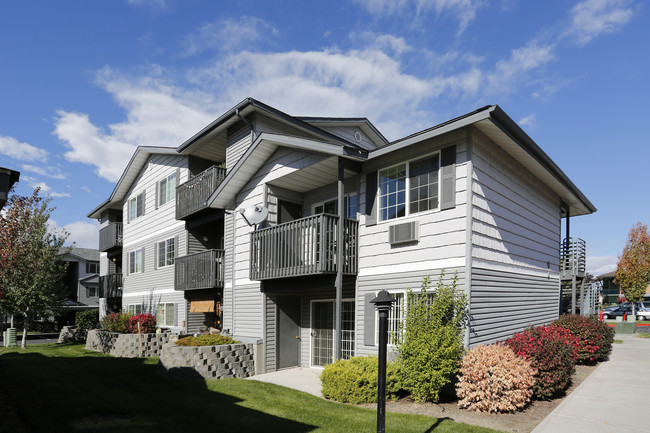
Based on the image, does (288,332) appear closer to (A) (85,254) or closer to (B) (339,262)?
(B) (339,262)

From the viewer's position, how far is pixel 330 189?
567 inches

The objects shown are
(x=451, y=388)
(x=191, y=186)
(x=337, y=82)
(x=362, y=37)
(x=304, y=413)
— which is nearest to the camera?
(x=304, y=413)

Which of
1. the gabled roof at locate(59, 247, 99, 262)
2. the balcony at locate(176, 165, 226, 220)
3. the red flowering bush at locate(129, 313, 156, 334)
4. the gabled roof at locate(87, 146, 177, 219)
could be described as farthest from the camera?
the gabled roof at locate(59, 247, 99, 262)

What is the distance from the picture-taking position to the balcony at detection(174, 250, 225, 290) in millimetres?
17000

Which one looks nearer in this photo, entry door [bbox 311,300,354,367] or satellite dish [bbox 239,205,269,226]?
entry door [bbox 311,300,354,367]

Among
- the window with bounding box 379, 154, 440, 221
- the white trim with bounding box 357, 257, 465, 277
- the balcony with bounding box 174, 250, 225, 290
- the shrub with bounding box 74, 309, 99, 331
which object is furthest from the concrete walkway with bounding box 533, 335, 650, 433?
the shrub with bounding box 74, 309, 99, 331

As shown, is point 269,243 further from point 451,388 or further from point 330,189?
point 451,388

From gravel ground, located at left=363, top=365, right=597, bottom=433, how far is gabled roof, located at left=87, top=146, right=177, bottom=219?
53.6 feet

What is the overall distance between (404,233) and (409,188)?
117cm

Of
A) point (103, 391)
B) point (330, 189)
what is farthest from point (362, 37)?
point (103, 391)

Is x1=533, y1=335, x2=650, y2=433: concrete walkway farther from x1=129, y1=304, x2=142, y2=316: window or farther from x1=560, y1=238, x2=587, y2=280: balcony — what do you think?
x1=129, y1=304, x2=142, y2=316: window

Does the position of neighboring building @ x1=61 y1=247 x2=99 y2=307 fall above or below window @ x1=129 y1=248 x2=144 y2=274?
below

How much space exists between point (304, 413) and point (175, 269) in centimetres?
1267

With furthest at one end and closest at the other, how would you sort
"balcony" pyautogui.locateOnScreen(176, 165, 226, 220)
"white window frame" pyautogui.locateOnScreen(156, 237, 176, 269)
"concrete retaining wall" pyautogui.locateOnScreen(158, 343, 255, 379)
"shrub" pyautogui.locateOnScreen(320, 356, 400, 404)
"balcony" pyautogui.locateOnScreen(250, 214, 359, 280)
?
1. "white window frame" pyautogui.locateOnScreen(156, 237, 176, 269)
2. "balcony" pyautogui.locateOnScreen(176, 165, 226, 220)
3. "concrete retaining wall" pyautogui.locateOnScreen(158, 343, 255, 379)
4. "balcony" pyautogui.locateOnScreen(250, 214, 359, 280)
5. "shrub" pyautogui.locateOnScreen(320, 356, 400, 404)
